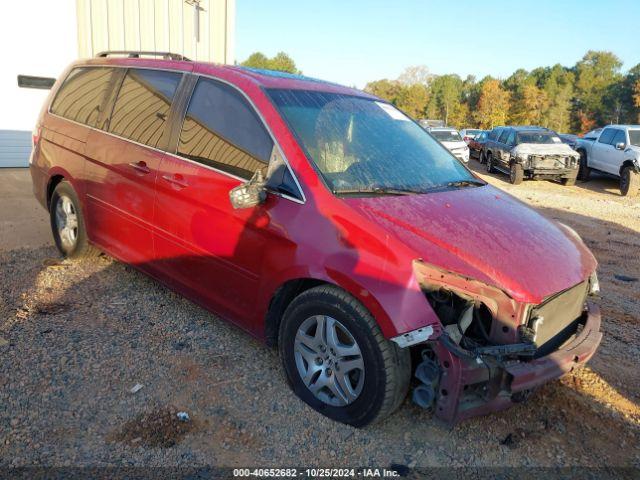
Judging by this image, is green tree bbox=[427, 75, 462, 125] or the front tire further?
green tree bbox=[427, 75, 462, 125]

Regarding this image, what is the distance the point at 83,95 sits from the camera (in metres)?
4.82

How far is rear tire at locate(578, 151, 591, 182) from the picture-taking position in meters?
16.3

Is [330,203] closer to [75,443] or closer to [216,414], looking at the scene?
[216,414]

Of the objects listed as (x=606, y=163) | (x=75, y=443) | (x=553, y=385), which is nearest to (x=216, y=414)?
(x=75, y=443)

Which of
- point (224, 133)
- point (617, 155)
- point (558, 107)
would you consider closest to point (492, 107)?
point (558, 107)

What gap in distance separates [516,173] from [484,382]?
1400 cm

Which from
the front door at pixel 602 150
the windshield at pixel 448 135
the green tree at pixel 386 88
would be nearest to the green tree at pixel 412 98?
the green tree at pixel 386 88

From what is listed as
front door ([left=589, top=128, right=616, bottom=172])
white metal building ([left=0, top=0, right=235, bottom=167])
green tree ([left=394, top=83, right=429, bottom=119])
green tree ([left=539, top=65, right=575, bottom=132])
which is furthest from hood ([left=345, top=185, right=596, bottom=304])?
green tree ([left=394, top=83, right=429, bottom=119])

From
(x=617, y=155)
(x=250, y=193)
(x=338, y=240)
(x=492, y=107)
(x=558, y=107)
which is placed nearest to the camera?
(x=338, y=240)

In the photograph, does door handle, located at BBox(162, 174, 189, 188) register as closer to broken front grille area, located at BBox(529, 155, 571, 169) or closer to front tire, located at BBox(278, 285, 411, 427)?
front tire, located at BBox(278, 285, 411, 427)

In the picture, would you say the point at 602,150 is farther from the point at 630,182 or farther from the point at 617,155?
the point at 630,182

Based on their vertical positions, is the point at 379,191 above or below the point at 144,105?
below

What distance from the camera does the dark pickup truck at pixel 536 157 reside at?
1512 centimetres

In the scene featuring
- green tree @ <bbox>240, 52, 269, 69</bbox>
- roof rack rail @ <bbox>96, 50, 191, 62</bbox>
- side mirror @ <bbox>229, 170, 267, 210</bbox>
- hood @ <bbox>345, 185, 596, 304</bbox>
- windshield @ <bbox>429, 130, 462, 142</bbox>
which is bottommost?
windshield @ <bbox>429, 130, 462, 142</bbox>
